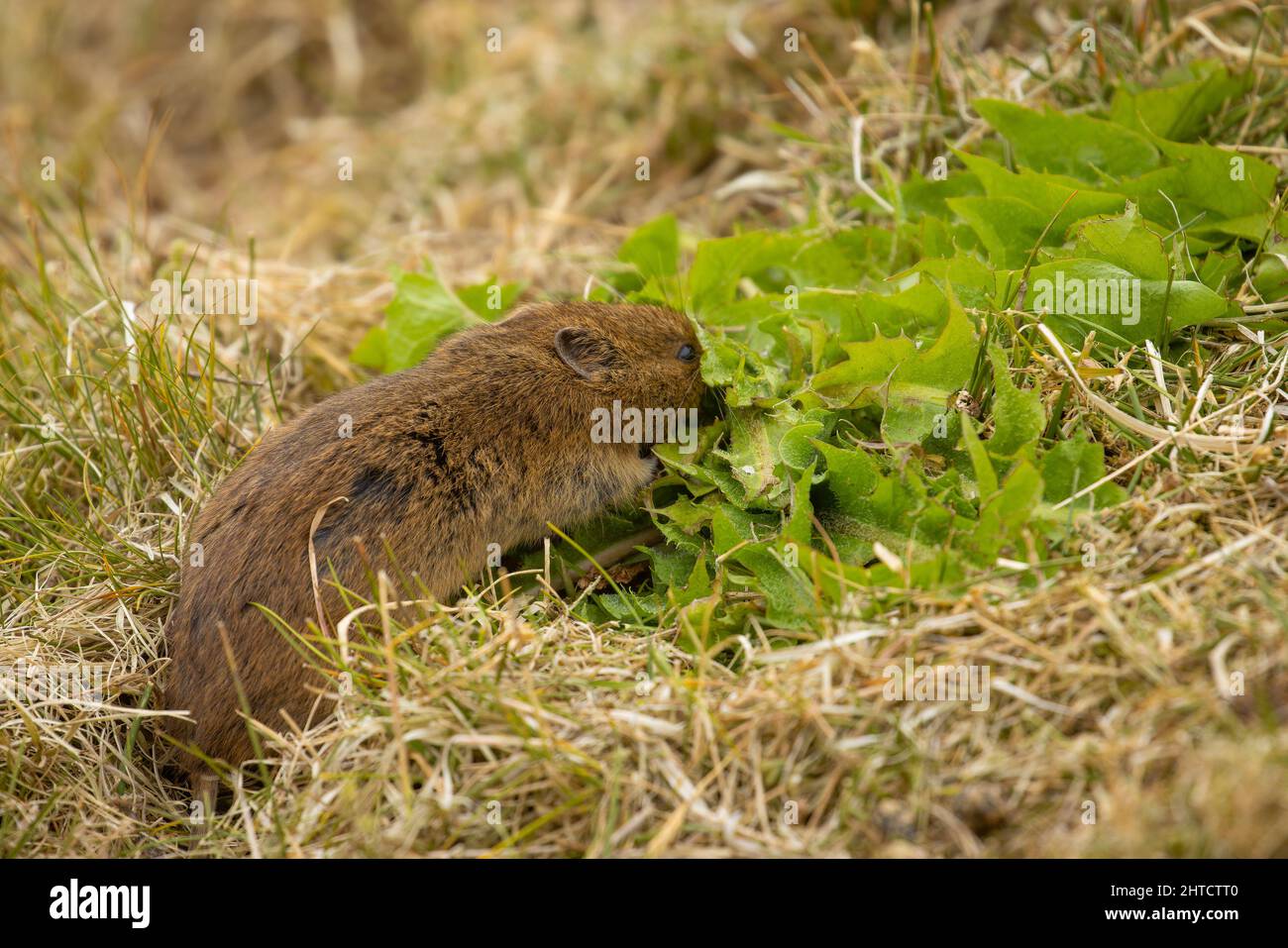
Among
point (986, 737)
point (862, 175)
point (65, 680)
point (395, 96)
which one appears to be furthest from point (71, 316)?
point (395, 96)

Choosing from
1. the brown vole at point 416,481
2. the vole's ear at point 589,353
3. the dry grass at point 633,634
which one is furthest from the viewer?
the vole's ear at point 589,353

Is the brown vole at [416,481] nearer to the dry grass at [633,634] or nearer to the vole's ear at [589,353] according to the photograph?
the vole's ear at [589,353]

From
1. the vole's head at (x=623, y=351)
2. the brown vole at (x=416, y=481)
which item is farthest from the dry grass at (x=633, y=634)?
the vole's head at (x=623, y=351)

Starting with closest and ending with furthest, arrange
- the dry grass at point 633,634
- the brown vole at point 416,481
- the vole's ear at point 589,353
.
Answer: the dry grass at point 633,634
the brown vole at point 416,481
the vole's ear at point 589,353

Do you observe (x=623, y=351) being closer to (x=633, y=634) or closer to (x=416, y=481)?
(x=416, y=481)

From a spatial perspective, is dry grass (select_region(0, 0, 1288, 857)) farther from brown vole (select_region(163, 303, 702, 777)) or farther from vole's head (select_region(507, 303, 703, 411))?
vole's head (select_region(507, 303, 703, 411))

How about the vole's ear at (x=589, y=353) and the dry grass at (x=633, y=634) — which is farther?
the vole's ear at (x=589, y=353)
